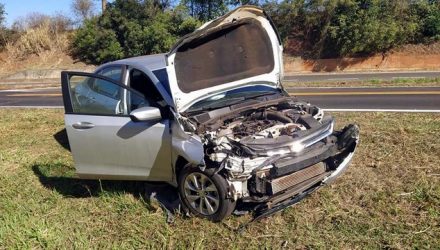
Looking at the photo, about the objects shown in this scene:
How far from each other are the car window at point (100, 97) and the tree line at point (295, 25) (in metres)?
27.1

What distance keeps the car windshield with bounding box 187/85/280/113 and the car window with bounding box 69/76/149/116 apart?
62 centimetres

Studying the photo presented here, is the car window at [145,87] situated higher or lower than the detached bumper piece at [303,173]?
higher

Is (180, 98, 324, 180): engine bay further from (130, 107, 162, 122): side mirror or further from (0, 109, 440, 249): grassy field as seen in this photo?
(0, 109, 440, 249): grassy field

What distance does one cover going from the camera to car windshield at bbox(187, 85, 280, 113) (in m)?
4.69

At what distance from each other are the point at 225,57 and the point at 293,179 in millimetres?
1761

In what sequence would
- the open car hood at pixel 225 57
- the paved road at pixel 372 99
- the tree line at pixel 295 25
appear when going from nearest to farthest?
the open car hood at pixel 225 57 < the paved road at pixel 372 99 < the tree line at pixel 295 25

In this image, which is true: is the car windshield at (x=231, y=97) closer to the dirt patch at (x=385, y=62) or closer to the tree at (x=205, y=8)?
the dirt patch at (x=385, y=62)

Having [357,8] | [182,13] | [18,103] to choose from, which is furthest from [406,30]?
[18,103]

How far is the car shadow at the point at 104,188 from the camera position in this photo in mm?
4695

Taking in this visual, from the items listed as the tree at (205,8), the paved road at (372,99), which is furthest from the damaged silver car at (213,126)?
the tree at (205,8)

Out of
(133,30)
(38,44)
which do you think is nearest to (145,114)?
(133,30)

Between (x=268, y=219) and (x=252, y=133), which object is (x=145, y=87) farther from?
(x=268, y=219)

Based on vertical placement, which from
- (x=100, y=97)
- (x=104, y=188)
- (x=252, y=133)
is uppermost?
(x=100, y=97)

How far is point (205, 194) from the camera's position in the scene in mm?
4172
